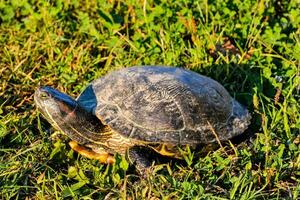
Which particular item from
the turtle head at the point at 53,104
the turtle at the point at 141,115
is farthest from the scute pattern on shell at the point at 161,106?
the turtle head at the point at 53,104

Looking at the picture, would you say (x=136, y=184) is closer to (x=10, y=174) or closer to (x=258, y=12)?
(x=10, y=174)

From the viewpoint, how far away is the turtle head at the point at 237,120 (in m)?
4.16

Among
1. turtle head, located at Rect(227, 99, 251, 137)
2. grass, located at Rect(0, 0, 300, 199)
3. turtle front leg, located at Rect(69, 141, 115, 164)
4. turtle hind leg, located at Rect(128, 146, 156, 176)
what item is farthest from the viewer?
turtle head, located at Rect(227, 99, 251, 137)

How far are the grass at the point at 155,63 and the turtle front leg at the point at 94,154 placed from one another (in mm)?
39

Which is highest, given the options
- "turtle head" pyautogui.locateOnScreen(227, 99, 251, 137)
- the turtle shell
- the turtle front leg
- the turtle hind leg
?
the turtle shell

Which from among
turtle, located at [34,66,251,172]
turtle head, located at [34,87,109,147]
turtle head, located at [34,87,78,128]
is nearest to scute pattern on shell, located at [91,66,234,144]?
turtle, located at [34,66,251,172]

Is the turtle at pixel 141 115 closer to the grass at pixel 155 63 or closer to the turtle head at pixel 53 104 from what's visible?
the turtle head at pixel 53 104

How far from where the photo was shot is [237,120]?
4.22m

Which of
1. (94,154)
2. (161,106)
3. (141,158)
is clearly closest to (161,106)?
(161,106)

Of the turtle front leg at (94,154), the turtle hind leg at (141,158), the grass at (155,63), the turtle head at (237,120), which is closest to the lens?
the grass at (155,63)

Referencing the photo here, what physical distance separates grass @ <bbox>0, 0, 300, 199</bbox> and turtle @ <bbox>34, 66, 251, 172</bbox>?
0.38 ft

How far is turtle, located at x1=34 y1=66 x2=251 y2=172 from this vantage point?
388 cm

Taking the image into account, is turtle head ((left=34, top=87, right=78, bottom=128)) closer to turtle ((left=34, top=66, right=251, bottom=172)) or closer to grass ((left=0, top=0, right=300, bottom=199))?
turtle ((left=34, top=66, right=251, bottom=172))

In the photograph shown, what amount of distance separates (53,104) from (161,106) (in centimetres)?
70
